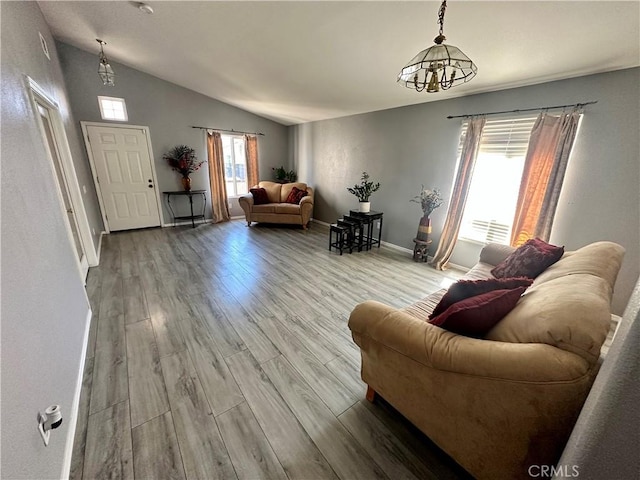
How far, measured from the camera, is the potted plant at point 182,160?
16.6ft

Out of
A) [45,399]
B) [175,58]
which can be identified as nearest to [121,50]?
[175,58]

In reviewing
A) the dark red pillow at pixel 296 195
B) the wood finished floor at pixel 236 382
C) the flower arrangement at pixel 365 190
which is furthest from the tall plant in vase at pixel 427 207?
the dark red pillow at pixel 296 195

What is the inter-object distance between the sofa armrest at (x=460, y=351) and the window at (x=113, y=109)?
5700mm

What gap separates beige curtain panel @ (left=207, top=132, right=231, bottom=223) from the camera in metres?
5.46

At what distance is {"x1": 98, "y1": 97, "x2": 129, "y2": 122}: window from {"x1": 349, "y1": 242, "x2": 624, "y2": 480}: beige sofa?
18.7ft

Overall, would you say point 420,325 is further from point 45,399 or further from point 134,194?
point 134,194

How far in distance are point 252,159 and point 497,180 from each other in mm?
5113

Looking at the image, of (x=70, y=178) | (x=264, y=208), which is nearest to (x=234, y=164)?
(x=264, y=208)

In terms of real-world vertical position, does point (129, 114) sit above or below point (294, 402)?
above

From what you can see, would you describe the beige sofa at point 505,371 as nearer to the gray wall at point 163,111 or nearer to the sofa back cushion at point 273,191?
the sofa back cushion at point 273,191

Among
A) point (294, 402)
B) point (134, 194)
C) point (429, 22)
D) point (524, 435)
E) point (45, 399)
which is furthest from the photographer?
point (134, 194)

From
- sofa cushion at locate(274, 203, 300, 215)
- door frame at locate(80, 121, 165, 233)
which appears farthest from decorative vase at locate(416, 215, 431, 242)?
door frame at locate(80, 121, 165, 233)

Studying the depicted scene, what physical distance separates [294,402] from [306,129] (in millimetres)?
5698

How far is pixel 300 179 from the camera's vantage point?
251 inches
